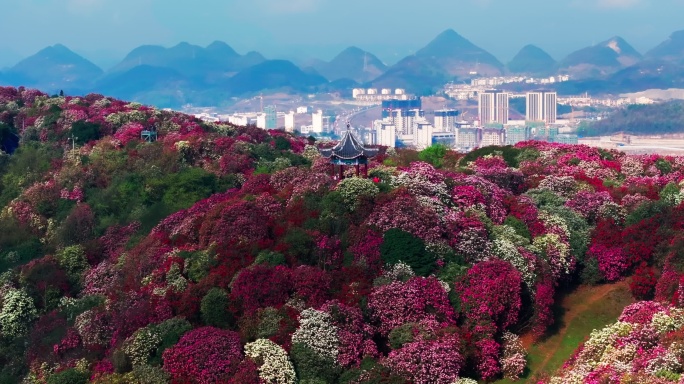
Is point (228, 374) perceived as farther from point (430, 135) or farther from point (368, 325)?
point (430, 135)

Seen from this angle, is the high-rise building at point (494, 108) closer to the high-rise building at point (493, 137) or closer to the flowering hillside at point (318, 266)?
the high-rise building at point (493, 137)

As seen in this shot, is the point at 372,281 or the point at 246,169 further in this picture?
the point at 246,169

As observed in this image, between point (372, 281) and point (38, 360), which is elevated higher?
point (372, 281)

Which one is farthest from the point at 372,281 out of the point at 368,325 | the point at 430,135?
the point at 430,135

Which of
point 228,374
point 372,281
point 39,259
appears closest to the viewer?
point 228,374

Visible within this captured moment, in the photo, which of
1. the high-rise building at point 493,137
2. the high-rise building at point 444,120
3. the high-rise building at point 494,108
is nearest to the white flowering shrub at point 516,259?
the high-rise building at point 493,137

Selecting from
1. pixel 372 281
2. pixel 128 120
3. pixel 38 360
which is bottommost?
pixel 38 360
